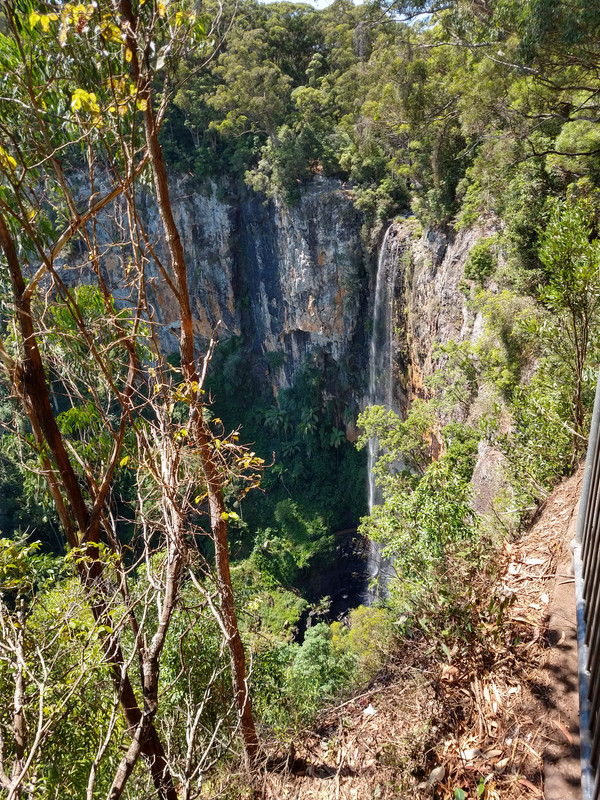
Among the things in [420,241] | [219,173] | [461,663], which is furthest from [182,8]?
[219,173]

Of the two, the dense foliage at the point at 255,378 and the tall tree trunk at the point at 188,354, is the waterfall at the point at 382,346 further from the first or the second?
the tall tree trunk at the point at 188,354

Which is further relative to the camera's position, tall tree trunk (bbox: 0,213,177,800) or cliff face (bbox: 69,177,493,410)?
cliff face (bbox: 69,177,493,410)

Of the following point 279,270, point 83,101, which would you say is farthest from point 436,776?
point 279,270

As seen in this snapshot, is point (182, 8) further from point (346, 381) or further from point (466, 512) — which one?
point (346, 381)

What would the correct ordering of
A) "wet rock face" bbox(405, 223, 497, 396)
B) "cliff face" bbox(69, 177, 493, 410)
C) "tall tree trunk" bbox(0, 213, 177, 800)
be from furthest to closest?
"cliff face" bbox(69, 177, 493, 410)
"wet rock face" bbox(405, 223, 497, 396)
"tall tree trunk" bbox(0, 213, 177, 800)

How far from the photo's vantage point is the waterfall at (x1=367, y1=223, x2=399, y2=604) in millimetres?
15586

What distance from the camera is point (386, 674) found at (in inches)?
147

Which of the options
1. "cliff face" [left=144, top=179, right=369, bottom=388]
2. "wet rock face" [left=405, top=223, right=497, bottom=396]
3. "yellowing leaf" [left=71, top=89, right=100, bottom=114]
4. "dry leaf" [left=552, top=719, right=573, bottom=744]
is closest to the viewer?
"dry leaf" [left=552, top=719, right=573, bottom=744]

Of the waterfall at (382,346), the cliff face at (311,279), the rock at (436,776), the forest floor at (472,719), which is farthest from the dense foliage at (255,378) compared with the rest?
the waterfall at (382,346)

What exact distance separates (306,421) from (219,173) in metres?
11.7

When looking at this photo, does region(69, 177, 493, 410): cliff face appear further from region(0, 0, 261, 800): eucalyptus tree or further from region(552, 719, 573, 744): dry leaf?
region(552, 719, 573, 744): dry leaf

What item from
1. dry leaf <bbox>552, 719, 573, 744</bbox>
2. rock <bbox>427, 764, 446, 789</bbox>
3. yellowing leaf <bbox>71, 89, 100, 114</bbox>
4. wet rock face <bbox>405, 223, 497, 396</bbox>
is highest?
yellowing leaf <bbox>71, 89, 100, 114</bbox>

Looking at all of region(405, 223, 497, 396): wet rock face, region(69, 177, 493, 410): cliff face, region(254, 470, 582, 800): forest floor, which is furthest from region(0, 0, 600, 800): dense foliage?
region(69, 177, 493, 410): cliff face

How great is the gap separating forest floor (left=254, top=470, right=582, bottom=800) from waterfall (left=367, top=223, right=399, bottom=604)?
11.6 m
